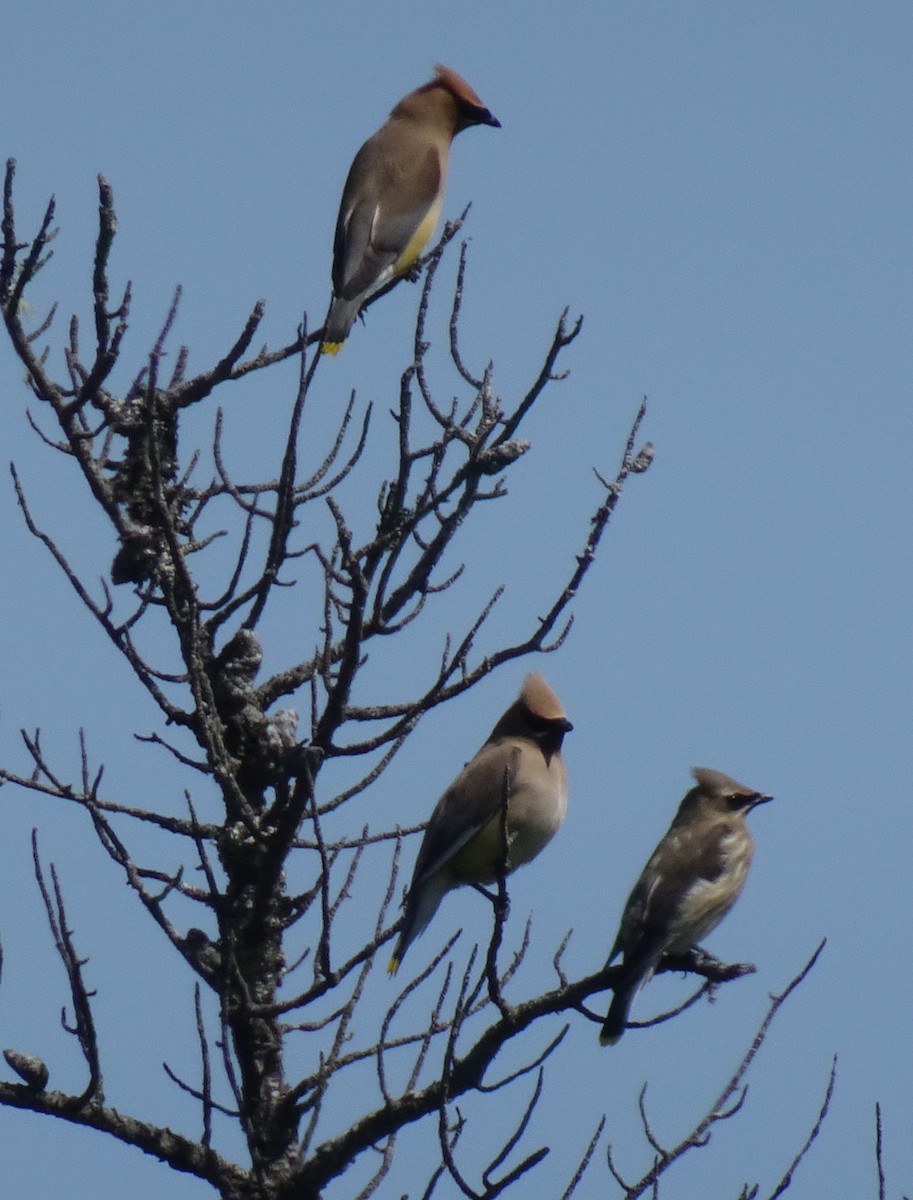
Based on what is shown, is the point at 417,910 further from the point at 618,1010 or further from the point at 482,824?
the point at 618,1010

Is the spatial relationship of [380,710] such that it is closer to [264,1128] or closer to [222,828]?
[222,828]

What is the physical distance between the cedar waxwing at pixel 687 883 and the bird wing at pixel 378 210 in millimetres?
1924

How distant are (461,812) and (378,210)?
255 centimetres

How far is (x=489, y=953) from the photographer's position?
3980 millimetres

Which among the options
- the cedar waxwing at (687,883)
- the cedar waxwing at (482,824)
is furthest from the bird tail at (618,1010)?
the cedar waxwing at (482,824)

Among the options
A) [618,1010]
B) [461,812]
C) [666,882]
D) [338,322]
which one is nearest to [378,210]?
[338,322]

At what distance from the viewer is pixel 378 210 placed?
7094 millimetres

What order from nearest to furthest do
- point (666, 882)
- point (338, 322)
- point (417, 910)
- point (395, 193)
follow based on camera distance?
point (417, 910), point (666, 882), point (338, 322), point (395, 193)

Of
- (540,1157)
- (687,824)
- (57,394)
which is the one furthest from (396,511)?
(687,824)

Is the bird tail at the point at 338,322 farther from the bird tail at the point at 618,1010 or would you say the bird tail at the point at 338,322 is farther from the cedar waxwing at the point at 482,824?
the bird tail at the point at 618,1010

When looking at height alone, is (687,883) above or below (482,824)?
below

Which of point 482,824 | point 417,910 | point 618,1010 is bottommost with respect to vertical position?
point 618,1010

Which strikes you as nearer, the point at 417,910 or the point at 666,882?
the point at 417,910

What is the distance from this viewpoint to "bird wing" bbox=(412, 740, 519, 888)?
211 inches
